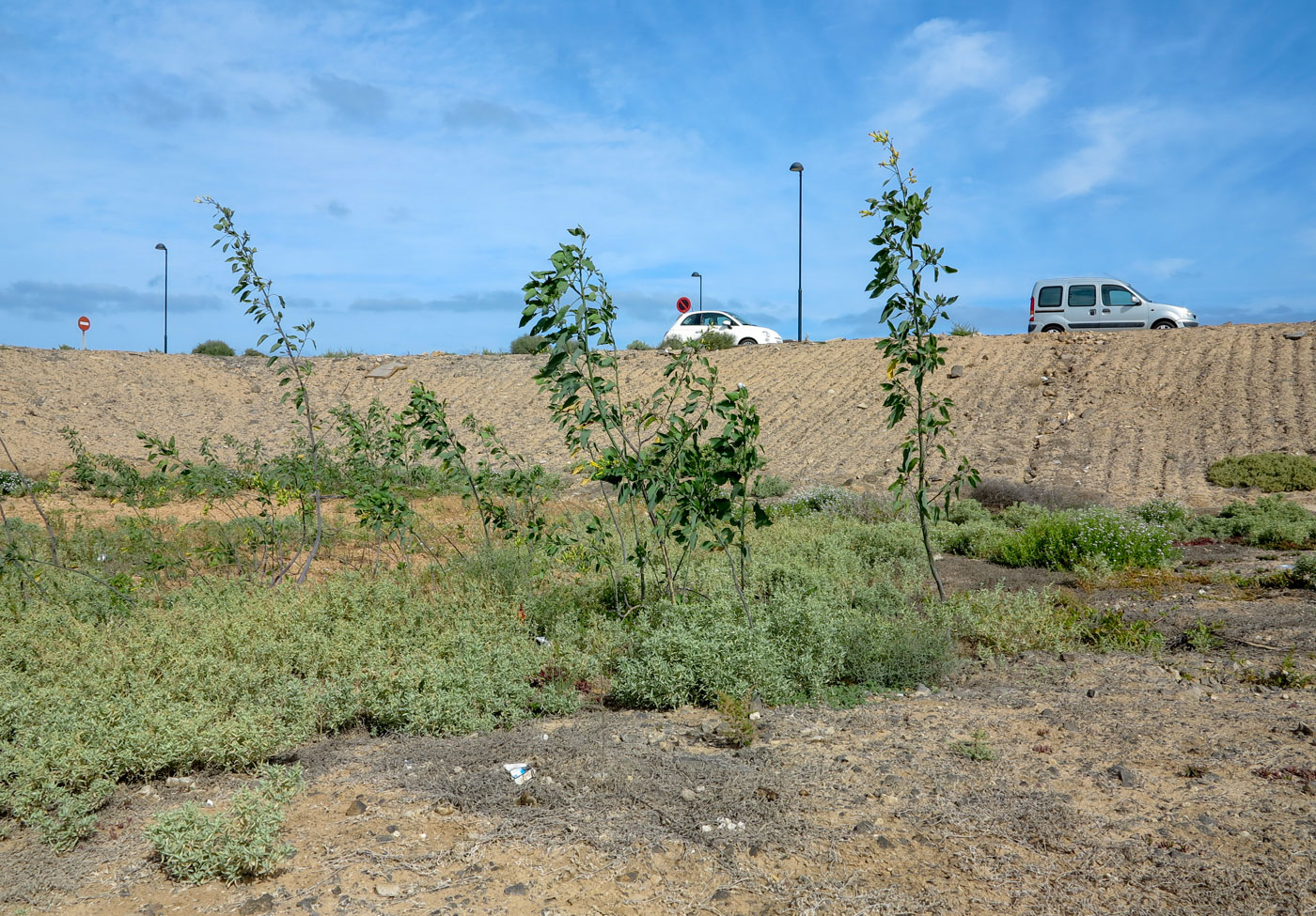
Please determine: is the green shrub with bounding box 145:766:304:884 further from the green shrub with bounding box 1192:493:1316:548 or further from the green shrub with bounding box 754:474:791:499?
the green shrub with bounding box 754:474:791:499

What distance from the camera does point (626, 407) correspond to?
5.39 m

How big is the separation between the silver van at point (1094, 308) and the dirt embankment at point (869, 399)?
164 centimetres

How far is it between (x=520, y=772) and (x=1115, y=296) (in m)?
22.0

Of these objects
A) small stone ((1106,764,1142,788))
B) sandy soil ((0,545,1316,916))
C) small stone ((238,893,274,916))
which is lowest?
small stone ((238,893,274,916))

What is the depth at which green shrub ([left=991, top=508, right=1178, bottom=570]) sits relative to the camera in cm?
784

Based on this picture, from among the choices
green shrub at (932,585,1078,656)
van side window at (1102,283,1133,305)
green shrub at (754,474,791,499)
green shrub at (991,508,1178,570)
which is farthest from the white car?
green shrub at (932,585,1078,656)

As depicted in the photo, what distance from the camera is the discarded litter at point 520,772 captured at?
3.70m

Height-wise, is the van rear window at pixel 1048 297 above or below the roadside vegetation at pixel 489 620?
above

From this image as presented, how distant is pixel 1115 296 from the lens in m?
21.8

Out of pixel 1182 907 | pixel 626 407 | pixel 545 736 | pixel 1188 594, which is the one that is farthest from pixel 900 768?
pixel 1188 594

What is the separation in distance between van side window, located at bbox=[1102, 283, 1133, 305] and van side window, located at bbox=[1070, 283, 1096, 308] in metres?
0.23

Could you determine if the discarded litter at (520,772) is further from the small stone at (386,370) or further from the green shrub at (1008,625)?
the small stone at (386,370)

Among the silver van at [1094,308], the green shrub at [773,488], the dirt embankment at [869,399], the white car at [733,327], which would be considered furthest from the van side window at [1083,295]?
the green shrub at [773,488]

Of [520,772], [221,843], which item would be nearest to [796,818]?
[520,772]
